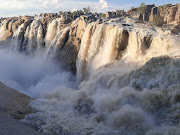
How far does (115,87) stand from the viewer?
10953 millimetres

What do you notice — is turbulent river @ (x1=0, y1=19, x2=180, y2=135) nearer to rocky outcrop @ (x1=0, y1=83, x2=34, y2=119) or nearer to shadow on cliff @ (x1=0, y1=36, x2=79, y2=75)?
shadow on cliff @ (x1=0, y1=36, x2=79, y2=75)

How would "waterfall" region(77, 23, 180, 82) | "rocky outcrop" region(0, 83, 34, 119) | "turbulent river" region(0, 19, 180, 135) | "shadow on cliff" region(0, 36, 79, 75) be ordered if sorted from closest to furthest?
"turbulent river" region(0, 19, 180, 135) < "rocky outcrop" region(0, 83, 34, 119) < "waterfall" region(77, 23, 180, 82) < "shadow on cliff" region(0, 36, 79, 75)

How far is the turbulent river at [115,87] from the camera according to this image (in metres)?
7.16

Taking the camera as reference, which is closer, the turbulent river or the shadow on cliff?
the turbulent river

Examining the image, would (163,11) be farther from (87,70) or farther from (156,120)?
(156,120)

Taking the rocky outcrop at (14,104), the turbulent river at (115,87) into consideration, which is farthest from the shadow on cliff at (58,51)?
the rocky outcrop at (14,104)

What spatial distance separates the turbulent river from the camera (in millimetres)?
7160

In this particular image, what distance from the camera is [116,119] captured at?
24.5 feet

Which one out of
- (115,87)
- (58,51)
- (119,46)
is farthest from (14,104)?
(58,51)

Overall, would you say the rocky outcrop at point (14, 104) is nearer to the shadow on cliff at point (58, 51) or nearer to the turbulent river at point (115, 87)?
the turbulent river at point (115, 87)

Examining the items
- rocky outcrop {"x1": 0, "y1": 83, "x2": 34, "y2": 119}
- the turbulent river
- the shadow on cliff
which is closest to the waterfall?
the turbulent river

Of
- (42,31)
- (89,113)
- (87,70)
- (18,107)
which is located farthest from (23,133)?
(42,31)

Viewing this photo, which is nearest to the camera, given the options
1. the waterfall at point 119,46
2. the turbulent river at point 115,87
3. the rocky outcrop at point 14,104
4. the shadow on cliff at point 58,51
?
the turbulent river at point 115,87

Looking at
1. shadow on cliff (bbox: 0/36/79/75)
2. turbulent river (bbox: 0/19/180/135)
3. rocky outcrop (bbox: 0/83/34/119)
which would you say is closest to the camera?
turbulent river (bbox: 0/19/180/135)
